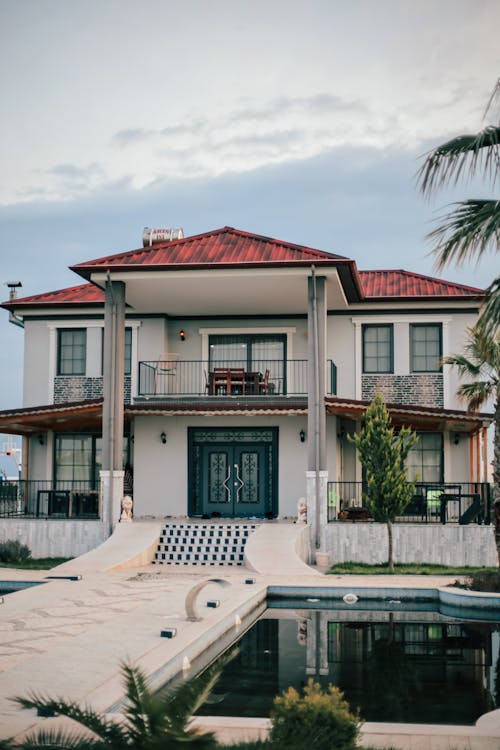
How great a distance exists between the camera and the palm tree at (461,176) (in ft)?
30.5

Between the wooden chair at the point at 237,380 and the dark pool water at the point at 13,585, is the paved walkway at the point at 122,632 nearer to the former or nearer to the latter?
the dark pool water at the point at 13,585

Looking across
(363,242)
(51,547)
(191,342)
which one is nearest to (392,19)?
(191,342)

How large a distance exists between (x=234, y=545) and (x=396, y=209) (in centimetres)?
6744

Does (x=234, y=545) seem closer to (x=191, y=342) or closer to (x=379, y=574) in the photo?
(x=379, y=574)

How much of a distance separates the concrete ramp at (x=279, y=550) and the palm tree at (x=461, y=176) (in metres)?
9.11

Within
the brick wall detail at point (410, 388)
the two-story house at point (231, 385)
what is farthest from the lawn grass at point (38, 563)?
the brick wall detail at point (410, 388)

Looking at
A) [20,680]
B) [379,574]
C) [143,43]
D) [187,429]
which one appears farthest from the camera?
[187,429]

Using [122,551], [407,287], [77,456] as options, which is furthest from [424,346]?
[122,551]

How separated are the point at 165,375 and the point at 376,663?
562 inches

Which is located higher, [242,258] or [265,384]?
[242,258]

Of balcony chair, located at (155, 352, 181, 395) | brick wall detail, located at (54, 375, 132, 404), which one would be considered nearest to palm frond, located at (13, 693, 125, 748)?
balcony chair, located at (155, 352, 181, 395)

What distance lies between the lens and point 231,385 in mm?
22641

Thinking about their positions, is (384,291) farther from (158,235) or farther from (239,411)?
(158,235)

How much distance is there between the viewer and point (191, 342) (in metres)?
24.5
